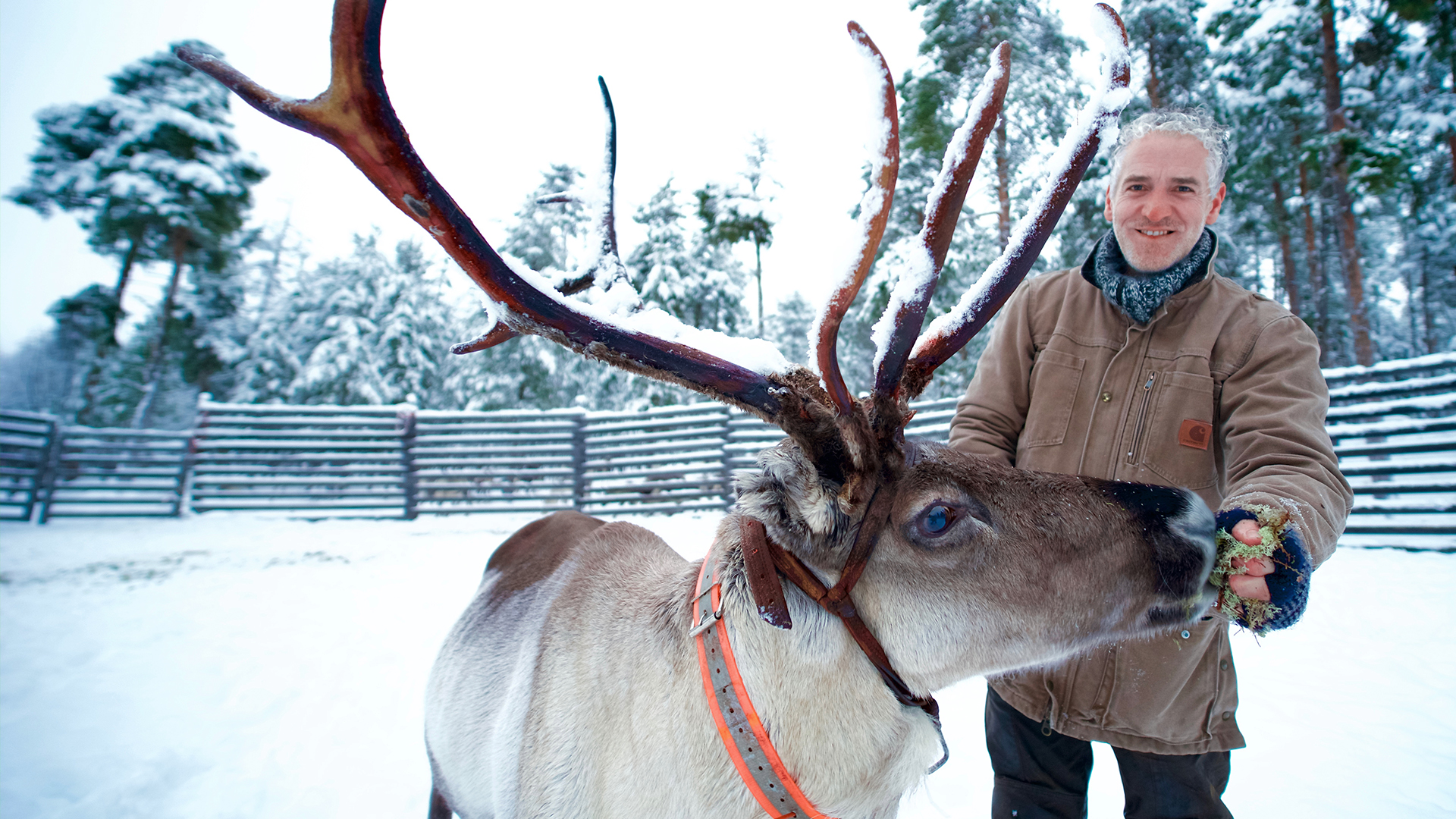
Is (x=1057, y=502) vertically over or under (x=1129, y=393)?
under

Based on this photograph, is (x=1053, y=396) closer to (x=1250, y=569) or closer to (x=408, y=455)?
(x=1250, y=569)

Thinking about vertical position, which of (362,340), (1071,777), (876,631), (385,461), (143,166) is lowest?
(1071,777)

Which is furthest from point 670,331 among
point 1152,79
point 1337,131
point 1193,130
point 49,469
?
point 1152,79

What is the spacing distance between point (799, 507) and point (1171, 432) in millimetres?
1225

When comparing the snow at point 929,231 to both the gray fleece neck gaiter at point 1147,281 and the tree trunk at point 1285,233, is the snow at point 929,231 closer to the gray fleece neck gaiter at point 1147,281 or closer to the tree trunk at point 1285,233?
the gray fleece neck gaiter at point 1147,281

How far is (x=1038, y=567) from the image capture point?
143 centimetres

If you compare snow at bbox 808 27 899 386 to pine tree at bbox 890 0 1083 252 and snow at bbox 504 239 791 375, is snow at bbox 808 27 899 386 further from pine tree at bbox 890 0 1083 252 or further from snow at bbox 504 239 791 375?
pine tree at bbox 890 0 1083 252

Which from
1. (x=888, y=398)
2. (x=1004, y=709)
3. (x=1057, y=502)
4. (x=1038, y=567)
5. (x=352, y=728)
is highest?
(x=888, y=398)

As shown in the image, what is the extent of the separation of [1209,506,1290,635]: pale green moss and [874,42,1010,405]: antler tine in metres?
0.79

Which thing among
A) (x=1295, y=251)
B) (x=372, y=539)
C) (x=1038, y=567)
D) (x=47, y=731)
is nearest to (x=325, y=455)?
(x=372, y=539)

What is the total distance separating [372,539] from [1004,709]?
10003mm

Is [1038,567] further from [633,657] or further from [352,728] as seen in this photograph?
[352,728]

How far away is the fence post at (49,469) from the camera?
424 inches

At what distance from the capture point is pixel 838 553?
1.40 m
